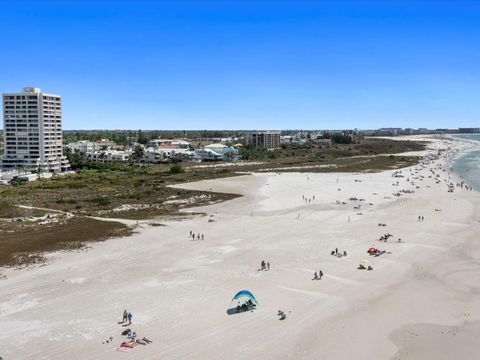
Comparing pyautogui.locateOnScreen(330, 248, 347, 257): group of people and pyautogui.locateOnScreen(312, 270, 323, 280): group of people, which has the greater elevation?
pyautogui.locateOnScreen(330, 248, 347, 257): group of people

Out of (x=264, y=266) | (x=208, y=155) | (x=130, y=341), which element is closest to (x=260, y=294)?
(x=264, y=266)

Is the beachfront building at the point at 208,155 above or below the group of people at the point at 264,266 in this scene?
above

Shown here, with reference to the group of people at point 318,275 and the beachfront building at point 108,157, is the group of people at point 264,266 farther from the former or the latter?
the beachfront building at point 108,157

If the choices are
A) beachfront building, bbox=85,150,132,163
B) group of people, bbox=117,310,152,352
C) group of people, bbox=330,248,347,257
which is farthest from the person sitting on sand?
beachfront building, bbox=85,150,132,163

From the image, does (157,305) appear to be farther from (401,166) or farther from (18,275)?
(401,166)

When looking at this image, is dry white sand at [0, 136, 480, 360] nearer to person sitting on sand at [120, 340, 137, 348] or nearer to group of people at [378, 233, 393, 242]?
person sitting on sand at [120, 340, 137, 348]

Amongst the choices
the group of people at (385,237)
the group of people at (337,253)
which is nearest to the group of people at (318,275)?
the group of people at (337,253)
